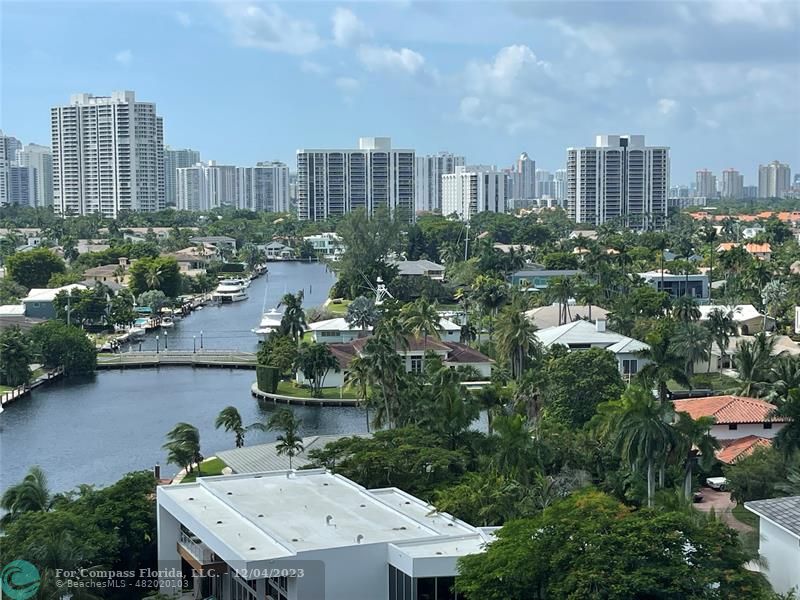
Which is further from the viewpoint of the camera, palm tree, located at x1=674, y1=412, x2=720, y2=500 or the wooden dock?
the wooden dock

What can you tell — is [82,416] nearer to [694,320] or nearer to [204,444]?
[204,444]

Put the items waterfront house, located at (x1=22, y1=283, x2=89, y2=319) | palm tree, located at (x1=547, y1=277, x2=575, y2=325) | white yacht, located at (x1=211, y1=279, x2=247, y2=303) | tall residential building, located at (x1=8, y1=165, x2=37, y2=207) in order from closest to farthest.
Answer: palm tree, located at (x1=547, y1=277, x2=575, y2=325) → waterfront house, located at (x1=22, y1=283, x2=89, y2=319) → white yacht, located at (x1=211, y1=279, x2=247, y2=303) → tall residential building, located at (x1=8, y1=165, x2=37, y2=207)

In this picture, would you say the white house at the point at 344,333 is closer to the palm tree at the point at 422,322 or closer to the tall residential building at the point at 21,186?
the palm tree at the point at 422,322

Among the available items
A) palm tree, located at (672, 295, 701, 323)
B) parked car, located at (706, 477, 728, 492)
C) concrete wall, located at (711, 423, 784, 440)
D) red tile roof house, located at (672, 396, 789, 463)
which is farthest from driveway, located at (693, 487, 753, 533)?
palm tree, located at (672, 295, 701, 323)

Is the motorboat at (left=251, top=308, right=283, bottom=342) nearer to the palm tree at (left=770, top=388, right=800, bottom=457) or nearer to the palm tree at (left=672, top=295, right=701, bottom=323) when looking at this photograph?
the palm tree at (left=672, top=295, right=701, bottom=323)

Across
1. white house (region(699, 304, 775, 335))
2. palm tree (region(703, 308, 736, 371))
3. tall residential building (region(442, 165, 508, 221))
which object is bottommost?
white house (region(699, 304, 775, 335))

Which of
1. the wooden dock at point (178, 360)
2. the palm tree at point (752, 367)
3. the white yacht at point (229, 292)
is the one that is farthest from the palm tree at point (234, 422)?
the white yacht at point (229, 292)

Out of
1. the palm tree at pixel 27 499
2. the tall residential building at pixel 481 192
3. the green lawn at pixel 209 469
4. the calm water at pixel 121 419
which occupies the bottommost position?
the calm water at pixel 121 419
